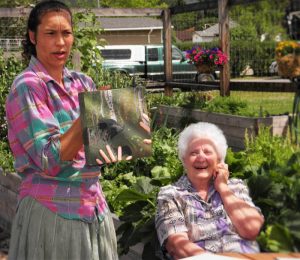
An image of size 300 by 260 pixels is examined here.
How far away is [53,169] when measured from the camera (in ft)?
6.66

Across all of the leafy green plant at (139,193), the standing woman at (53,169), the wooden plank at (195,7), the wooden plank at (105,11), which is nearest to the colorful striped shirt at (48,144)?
the standing woman at (53,169)

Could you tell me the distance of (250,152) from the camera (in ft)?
13.4

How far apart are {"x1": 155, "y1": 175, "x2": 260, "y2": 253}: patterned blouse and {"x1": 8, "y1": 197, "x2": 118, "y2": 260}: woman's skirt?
0.46 m

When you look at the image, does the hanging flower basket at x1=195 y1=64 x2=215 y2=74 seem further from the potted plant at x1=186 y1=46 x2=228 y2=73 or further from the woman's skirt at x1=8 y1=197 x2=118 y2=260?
the woman's skirt at x1=8 y1=197 x2=118 y2=260

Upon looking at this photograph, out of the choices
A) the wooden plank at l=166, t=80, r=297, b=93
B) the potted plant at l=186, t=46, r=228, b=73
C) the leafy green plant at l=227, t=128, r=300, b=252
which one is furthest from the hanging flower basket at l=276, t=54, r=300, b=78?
the leafy green plant at l=227, t=128, r=300, b=252

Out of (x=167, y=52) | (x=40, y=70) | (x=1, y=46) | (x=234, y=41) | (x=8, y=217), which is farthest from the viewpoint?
(x=234, y=41)

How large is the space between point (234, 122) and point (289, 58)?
970 mm

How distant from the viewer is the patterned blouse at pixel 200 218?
2584 mm

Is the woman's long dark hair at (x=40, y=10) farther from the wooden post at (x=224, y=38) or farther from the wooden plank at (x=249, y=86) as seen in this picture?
Answer: the wooden post at (x=224, y=38)

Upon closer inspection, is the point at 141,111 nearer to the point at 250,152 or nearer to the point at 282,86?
the point at 250,152

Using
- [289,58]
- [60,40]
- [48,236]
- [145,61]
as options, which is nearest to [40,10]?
[60,40]

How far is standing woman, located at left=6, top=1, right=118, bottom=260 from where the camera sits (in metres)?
2.08

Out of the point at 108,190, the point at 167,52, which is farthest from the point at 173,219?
the point at 167,52

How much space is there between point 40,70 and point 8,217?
3.19 m
